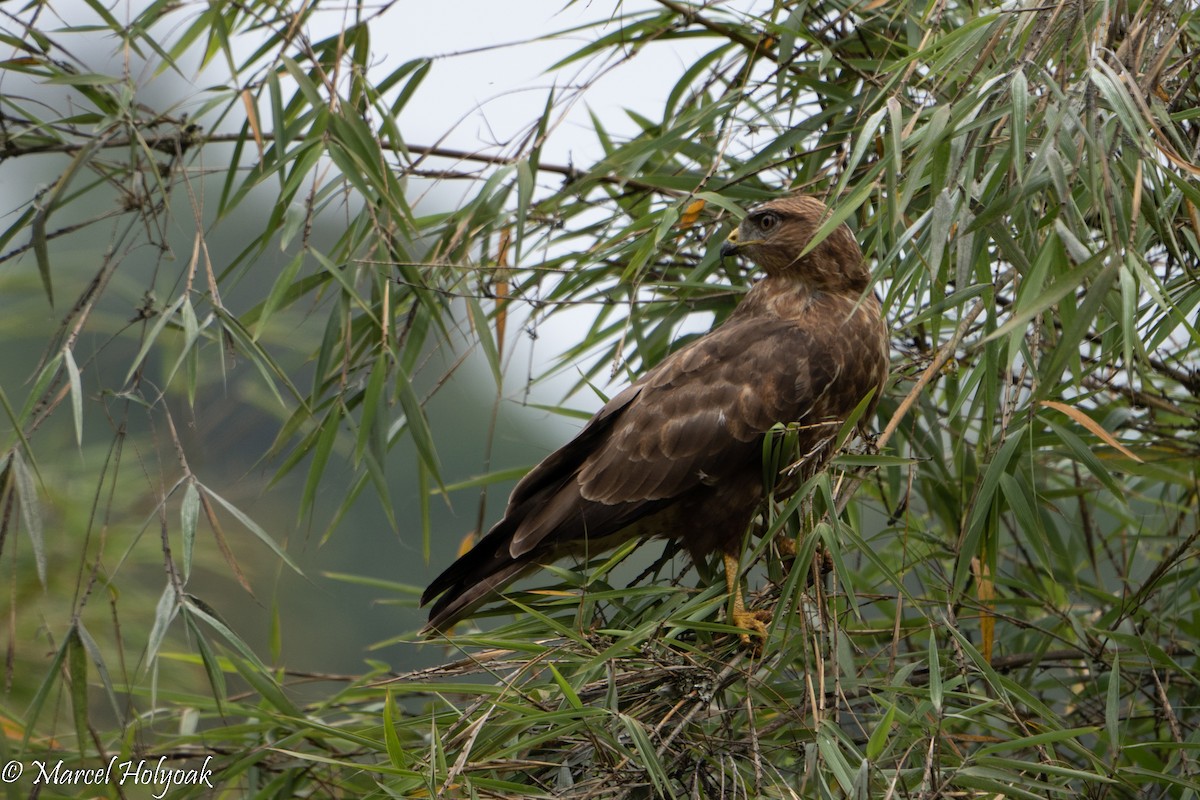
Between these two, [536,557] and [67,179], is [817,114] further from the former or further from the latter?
[67,179]

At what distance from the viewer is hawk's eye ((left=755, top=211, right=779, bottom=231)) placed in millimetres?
3574

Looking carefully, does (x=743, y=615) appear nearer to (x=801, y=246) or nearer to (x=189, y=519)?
(x=801, y=246)

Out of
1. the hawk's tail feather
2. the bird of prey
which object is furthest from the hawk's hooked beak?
the hawk's tail feather

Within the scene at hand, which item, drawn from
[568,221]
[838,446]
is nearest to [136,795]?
[568,221]

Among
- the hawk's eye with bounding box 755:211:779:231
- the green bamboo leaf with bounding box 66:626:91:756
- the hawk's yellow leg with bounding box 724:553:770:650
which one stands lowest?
the green bamboo leaf with bounding box 66:626:91:756

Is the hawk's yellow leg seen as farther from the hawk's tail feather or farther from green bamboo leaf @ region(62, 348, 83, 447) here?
green bamboo leaf @ region(62, 348, 83, 447)

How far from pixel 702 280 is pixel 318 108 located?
1367 mm

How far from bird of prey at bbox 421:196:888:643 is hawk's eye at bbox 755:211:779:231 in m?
0.01

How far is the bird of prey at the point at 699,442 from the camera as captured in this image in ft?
10.9

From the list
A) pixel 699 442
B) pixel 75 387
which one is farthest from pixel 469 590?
pixel 75 387

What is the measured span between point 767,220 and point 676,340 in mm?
765

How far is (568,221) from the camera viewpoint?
13.0ft

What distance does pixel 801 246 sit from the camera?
11.7ft

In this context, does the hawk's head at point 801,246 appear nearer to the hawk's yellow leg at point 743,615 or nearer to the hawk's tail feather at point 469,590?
the hawk's yellow leg at point 743,615
